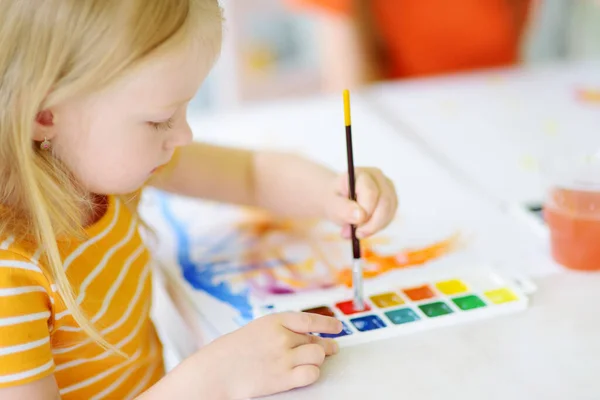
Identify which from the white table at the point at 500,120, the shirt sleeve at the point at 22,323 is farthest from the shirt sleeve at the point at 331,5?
the shirt sleeve at the point at 22,323

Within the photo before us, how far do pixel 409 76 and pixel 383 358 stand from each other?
0.99 m

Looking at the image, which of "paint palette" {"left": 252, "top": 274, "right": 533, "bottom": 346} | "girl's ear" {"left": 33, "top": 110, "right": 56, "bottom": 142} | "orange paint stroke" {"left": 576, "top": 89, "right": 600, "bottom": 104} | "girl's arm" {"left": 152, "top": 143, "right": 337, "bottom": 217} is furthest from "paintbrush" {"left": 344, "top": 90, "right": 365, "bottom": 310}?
"orange paint stroke" {"left": 576, "top": 89, "right": 600, "bottom": 104}

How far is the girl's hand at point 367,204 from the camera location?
2.51 ft

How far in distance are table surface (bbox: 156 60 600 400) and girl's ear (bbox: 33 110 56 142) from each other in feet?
0.92

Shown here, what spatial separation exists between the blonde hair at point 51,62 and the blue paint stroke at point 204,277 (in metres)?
0.19

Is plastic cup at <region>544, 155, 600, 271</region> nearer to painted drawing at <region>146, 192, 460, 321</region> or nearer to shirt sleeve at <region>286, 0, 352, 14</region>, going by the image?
painted drawing at <region>146, 192, 460, 321</region>

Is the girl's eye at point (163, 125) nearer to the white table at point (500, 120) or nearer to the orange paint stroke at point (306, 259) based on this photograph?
the orange paint stroke at point (306, 259)

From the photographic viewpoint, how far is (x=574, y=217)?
2.66ft

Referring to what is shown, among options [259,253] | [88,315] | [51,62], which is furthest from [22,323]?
[259,253]

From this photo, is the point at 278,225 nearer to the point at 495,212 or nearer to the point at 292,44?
the point at 495,212

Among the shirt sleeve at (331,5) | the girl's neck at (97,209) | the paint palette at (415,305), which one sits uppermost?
the shirt sleeve at (331,5)

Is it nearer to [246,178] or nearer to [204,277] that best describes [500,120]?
[246,178]

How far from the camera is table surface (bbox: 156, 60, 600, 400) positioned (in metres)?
0.64

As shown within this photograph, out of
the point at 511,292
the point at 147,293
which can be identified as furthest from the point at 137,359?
the point at 511,292
